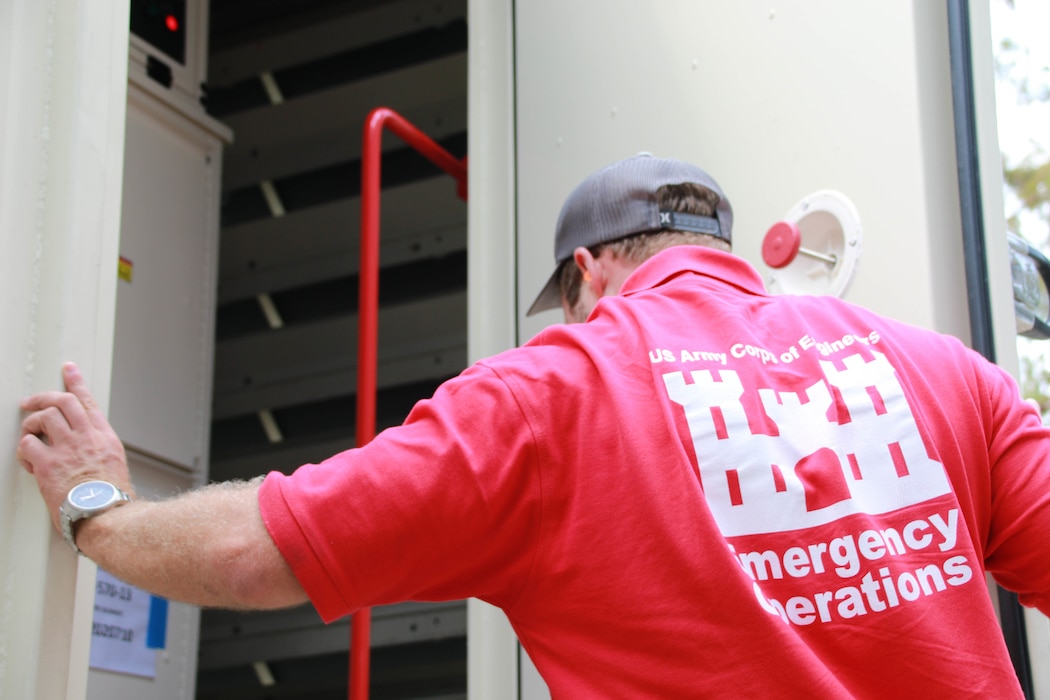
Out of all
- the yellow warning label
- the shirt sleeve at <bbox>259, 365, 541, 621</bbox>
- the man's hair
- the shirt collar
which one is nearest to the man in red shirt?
the shirt sleeve at <bbox>259, 365, 541, 621</bbox>

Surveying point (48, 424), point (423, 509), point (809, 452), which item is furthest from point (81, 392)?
point (809, 452)

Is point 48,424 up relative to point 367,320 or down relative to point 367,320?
down

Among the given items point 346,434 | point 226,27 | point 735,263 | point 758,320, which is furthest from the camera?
point 226,27

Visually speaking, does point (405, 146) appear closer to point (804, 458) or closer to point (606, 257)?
point (606, 257)

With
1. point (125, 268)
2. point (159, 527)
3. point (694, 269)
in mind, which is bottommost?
point (159, 527)

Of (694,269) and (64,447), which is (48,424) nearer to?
(64,447)

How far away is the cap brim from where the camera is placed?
217cm

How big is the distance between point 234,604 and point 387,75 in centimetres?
280

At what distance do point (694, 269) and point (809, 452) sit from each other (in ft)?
1.18

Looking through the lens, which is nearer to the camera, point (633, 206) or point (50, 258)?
point (50, 258)

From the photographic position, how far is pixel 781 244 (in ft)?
6.69

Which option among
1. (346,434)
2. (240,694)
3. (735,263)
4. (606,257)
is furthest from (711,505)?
(240,694)

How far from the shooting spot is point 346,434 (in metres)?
3.97

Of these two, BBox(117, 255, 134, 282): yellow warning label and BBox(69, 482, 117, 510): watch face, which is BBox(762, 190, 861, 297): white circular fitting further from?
BBox(117, 255, 134, 282): yellow warning label
